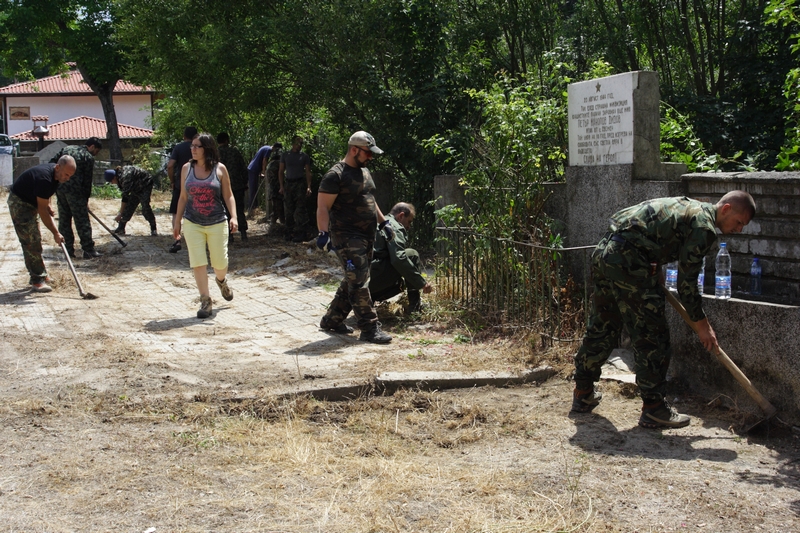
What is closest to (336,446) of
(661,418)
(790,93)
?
(661,418)

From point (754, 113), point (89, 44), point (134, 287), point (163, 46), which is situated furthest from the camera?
point (89, 44)

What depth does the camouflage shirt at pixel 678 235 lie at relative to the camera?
4.71m

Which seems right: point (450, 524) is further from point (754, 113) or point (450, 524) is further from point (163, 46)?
point (163, 46)

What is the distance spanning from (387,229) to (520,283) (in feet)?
4.75

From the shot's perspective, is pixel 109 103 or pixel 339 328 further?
pixel 109 103

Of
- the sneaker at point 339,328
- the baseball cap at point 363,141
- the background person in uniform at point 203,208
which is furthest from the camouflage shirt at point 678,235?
the background person in uniform at point 203,208

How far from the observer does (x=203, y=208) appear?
8.12m

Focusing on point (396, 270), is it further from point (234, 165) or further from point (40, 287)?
point (234, 165)

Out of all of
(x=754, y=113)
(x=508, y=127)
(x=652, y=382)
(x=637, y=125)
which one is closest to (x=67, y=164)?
(x=508, y=127)

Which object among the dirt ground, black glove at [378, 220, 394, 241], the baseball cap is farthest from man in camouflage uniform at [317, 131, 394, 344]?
the dirt ground

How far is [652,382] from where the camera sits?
502 cm

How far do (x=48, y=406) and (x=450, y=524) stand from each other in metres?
3.06

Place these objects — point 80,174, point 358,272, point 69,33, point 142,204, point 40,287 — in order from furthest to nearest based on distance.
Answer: point 69,33, point 142,204, point 80,174, point 40,287, point 358,272

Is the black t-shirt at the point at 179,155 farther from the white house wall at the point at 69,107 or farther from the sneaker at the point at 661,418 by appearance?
the white house wall at the point at 69,107
